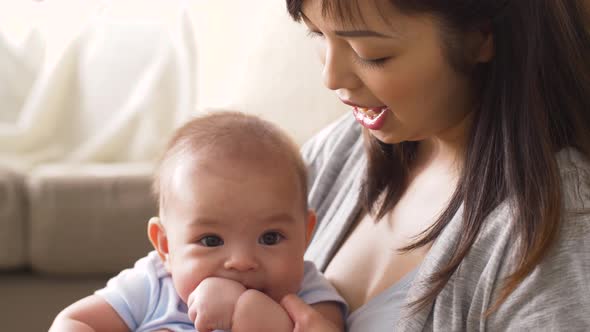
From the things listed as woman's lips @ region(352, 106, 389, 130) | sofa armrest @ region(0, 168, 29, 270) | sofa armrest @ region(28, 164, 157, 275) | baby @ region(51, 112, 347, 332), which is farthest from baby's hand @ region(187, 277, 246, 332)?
sofa armrest @ region(0, 168, 29, 270)

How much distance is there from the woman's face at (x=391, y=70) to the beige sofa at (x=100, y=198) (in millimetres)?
889

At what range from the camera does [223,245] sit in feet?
3.93

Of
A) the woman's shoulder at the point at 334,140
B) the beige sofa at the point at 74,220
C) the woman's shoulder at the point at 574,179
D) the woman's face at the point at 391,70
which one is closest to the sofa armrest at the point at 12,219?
the beige sofa at the point at 74,220

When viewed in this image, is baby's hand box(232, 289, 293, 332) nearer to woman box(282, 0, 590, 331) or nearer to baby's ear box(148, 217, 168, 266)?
woman box(282, 0, 590, 331)

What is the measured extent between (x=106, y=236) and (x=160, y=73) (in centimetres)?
53

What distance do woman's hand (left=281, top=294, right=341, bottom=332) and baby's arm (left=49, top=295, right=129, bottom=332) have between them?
226 mm

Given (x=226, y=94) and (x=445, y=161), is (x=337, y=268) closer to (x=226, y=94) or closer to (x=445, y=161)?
(x=445, y=161)

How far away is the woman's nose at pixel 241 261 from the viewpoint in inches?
46.2

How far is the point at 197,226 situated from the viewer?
120 cm

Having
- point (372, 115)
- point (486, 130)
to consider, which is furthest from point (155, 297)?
point (486, 130)

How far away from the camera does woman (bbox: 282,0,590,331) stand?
986mm

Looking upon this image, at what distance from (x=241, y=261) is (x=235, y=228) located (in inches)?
1.8

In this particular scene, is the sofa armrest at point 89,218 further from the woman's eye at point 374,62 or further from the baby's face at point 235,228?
the woman's eye at point 374,62

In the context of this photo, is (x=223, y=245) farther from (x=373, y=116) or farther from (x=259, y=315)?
(x=373, y=116)
